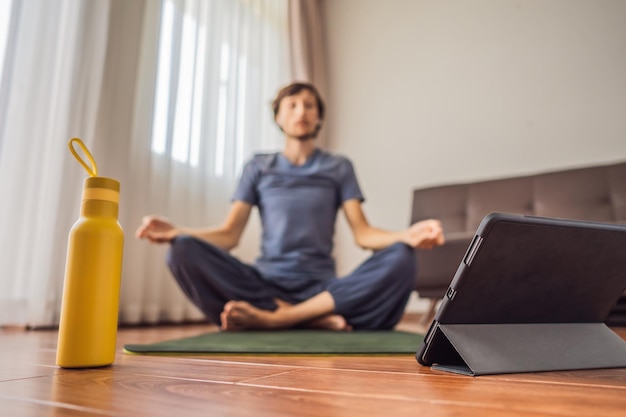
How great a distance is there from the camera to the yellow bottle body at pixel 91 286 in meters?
0.59

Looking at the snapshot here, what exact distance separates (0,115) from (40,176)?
0.21m

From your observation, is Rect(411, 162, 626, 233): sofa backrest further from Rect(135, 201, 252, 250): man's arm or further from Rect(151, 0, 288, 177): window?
Rect(135, 201, 252, 250): man's arm

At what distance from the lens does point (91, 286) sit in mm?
594

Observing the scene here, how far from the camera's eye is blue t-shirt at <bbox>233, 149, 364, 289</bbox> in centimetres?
160

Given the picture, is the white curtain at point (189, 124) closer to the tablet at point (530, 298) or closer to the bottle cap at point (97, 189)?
the bottle cap at point (97, 189)

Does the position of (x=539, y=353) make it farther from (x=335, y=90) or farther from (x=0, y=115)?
(x=335, y=90)

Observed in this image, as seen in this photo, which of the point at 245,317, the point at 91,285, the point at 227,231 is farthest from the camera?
the point at 227,231

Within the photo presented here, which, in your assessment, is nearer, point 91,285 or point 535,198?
point 91,285

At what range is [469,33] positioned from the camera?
2816 millimetres

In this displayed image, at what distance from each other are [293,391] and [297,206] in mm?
1184

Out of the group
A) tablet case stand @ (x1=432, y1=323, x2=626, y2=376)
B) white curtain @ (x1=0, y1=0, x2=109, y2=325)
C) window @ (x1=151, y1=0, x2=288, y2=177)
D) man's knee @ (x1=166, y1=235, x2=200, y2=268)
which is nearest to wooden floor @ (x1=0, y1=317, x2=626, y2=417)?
tablet case stand @ (x1=432, y1=323, x2=626, y2=376)

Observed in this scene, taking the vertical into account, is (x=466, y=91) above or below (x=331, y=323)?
above

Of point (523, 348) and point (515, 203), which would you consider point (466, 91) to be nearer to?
point (515, 203)

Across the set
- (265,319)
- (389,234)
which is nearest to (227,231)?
(265,319)
